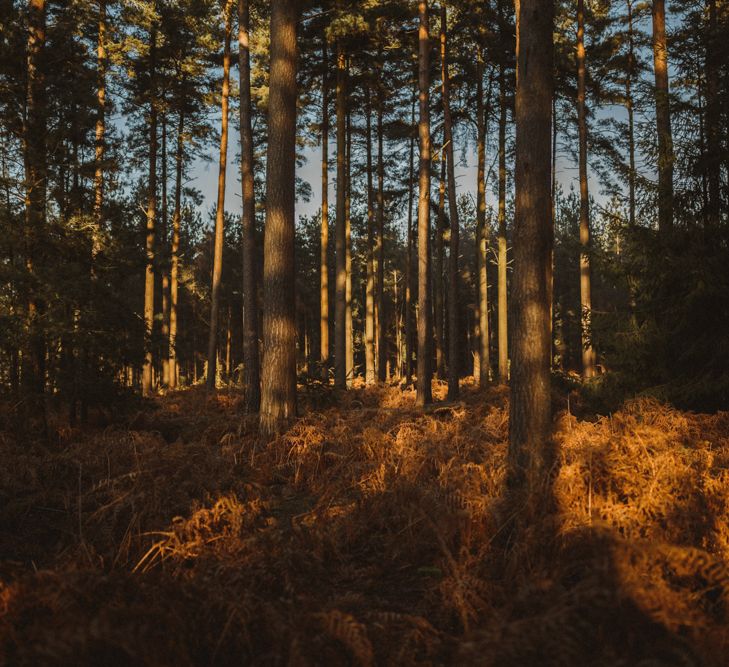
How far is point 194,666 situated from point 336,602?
0.91m

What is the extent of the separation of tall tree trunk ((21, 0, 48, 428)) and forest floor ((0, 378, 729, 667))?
1936mm

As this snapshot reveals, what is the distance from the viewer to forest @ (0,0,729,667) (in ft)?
8.65

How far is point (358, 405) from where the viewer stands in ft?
45.4

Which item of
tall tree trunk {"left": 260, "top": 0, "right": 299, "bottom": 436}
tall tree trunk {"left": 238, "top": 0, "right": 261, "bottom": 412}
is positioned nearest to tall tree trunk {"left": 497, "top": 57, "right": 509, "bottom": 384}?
tall tree trunk {"left": 238, "top": 0, "right": 261, "bottom": 412}

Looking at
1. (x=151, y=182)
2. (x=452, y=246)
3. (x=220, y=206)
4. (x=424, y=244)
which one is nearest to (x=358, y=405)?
(x=424, y=244)

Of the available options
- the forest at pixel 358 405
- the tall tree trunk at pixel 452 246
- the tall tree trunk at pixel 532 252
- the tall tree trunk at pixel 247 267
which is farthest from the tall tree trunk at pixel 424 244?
the tall tree trunk at pixel 532 252

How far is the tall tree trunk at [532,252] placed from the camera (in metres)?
→ 4.90

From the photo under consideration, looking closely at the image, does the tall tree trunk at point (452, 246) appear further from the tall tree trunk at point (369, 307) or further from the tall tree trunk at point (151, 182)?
the tall tree trunk at point (151, 182)

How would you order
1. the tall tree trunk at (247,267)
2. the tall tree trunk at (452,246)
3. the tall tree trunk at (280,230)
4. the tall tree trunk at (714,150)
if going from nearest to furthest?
the tall tree trunk at (280,230) → the tall tree trunk at (714,150) → the tall tree trunk at (247,267) → the tall tree trunk at (452,246)

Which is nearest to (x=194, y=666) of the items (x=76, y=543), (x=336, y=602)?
(x=336, y=602)

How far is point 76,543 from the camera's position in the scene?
12.3 ft

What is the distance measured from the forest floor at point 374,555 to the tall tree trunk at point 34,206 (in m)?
1.94

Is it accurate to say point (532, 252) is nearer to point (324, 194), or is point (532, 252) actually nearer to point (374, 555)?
point (374, 555)

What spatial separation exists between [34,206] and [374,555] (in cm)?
855
